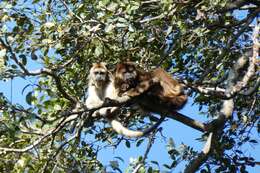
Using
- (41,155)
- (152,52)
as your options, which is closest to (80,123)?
(41,155)

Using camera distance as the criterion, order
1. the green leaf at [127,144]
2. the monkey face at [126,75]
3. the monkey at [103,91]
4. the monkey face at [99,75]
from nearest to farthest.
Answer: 1. the monkey face at [126,75]
2. the monkey at [103,91]
3. the green leaf at [127,144]
4. the monkey face at [99,75]

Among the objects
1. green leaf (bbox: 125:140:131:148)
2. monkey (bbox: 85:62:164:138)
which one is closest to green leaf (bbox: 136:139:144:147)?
green leaf (bbox: 125:140:131:148)

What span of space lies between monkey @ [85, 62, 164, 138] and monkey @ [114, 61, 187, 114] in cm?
36

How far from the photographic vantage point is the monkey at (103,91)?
6809mm

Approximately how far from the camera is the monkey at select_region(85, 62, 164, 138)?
268 inches

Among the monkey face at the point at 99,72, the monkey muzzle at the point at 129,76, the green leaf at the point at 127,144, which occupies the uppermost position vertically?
the monkey face at the point at 99,72

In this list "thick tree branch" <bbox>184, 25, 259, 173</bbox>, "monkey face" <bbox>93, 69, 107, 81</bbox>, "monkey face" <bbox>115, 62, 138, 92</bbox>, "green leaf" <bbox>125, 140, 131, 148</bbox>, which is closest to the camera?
"thick tree branch" <bbox>184, 25, 259, 173</bbox>

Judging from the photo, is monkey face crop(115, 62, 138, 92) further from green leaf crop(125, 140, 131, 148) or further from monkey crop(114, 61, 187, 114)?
green leaf crop(125, 140, 131, 148)

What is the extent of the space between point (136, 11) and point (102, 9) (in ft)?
1.28

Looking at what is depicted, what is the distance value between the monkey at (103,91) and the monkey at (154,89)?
361 mm

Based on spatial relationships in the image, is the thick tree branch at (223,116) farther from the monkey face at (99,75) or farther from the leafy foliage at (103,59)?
the monkey face at (99,75)

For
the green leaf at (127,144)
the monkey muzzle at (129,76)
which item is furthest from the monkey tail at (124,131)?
the monkey muzzle at (129,76)

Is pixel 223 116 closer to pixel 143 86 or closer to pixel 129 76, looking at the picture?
pixel 143 86

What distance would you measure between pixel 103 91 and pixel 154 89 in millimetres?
1368
